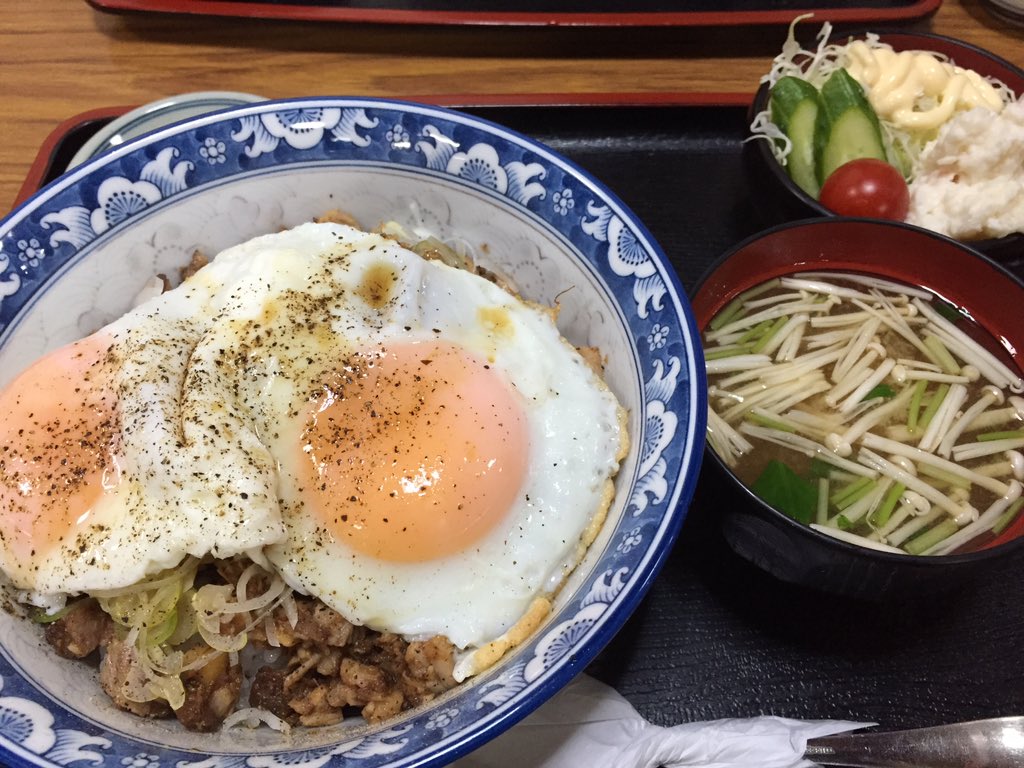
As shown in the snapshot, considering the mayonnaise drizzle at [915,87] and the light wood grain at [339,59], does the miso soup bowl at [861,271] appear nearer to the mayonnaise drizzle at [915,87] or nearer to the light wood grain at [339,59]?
the mayonnaise drizzle at [915,87]

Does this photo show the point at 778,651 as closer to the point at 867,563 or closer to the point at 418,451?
the point at 867,563

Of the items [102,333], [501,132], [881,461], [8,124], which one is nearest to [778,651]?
[881,461]

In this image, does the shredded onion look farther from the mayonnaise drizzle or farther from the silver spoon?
the mayonnaise drizzle

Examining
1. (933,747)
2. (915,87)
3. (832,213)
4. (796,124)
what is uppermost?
(915,87)

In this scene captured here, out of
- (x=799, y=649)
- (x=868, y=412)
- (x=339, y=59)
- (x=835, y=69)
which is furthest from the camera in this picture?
(x=339, y=59)

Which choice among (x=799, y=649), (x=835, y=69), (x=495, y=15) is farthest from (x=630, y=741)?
(x=495, y=15)

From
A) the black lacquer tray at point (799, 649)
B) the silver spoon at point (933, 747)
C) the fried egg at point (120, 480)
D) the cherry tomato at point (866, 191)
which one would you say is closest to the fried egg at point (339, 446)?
the fried egg at point (120, 480)

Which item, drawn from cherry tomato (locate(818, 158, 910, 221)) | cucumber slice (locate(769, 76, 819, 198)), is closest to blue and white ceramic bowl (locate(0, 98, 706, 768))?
cherry tomato (locate(818, 158, 910, 221))

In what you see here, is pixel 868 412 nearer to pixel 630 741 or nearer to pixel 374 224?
pixel 630 741
